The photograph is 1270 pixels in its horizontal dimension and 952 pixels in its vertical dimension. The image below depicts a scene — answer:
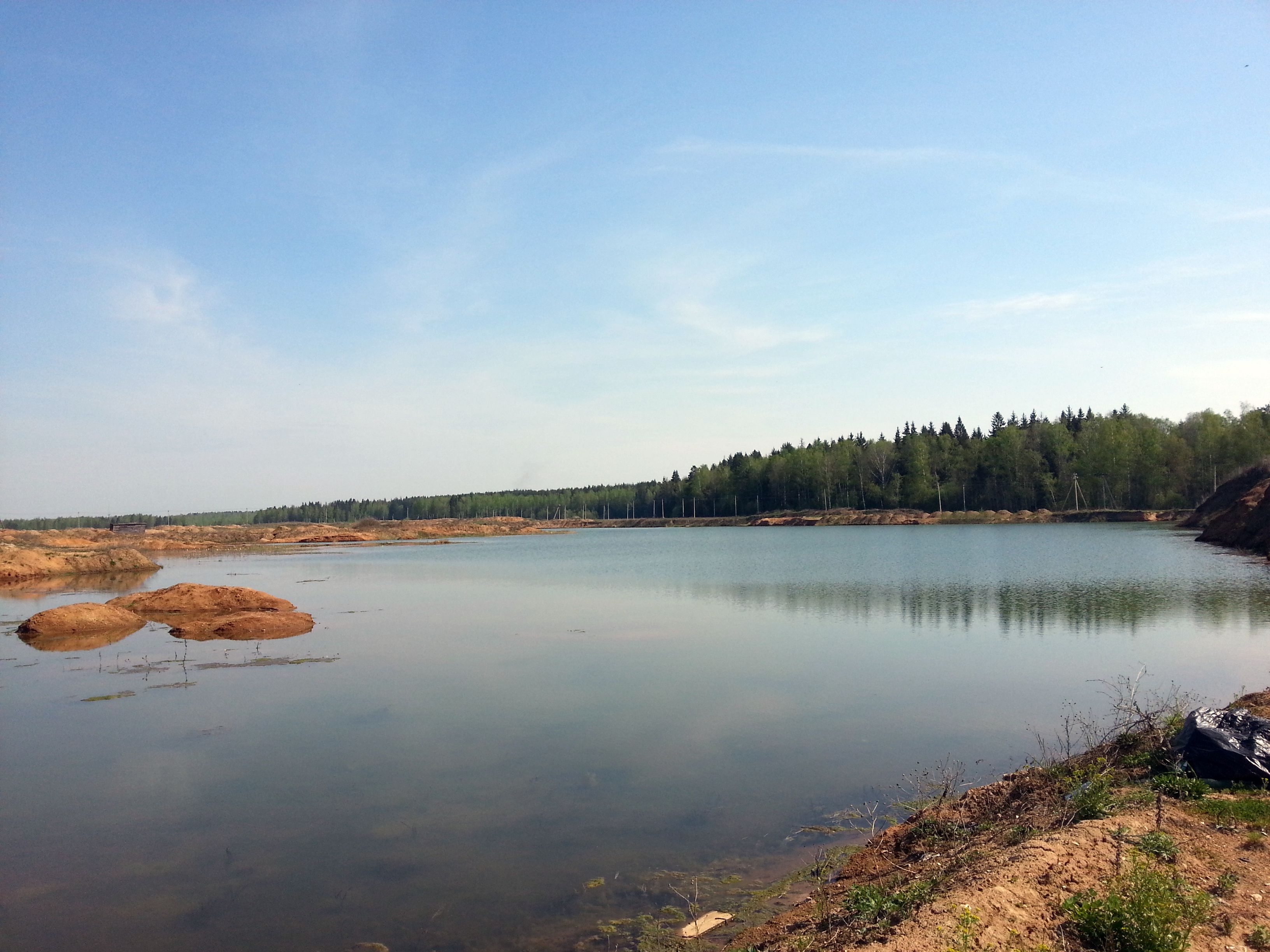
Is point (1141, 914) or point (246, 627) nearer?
point (1141, 914)

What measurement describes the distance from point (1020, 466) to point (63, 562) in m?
112

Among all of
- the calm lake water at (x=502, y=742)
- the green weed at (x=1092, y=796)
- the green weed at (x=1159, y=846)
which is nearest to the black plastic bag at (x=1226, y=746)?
the green weed at (x=1092, y=796)

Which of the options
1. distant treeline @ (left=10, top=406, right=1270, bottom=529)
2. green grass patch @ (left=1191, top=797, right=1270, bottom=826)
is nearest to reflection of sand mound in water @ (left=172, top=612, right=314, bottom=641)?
green grass patch @ (left=1191, top=797, right=1270, bottom=826)

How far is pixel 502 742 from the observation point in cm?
1259

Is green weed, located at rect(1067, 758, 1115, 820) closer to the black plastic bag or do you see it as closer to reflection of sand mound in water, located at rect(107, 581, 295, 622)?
the black plastic bag

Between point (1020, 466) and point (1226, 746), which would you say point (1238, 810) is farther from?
point (1020, 466)

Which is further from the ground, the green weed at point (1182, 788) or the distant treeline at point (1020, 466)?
→ the distant treeline at point (1020, 466)

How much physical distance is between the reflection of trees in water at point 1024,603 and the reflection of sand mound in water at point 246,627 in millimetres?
15916

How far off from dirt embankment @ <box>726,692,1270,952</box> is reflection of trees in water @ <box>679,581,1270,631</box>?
48.3ft

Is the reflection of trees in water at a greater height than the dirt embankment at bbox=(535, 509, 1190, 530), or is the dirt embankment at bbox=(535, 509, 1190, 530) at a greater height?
the dirt embankment at bbox=(535, 509, 1190, 530)

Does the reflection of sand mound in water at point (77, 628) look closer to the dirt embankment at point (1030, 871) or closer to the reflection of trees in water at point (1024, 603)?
the reflection of trees in water at point (1024, 603)

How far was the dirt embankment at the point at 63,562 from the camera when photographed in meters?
46.1

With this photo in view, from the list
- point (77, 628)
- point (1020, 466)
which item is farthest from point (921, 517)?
point (77, 628)

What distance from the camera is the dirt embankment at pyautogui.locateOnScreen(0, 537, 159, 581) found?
46.1 m
